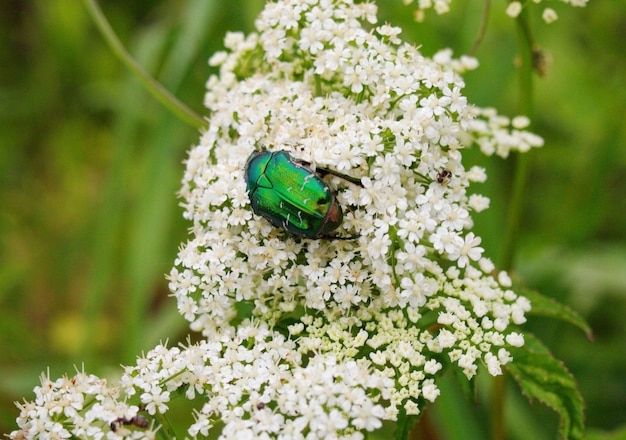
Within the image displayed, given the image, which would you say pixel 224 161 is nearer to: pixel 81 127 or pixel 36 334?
pixel 36 334

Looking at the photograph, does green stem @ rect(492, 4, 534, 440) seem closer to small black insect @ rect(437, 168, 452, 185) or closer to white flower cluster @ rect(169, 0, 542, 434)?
white flower cluster @ rect(169, 0, 542, 434)

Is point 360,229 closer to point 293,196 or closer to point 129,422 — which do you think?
point 293,196

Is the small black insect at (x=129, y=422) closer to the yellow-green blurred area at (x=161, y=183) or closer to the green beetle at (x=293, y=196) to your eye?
the green beetle at (x=293, y=196)

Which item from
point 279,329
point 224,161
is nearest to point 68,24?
point 224,161

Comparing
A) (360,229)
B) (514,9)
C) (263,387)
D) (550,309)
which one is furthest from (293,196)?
(514,9)

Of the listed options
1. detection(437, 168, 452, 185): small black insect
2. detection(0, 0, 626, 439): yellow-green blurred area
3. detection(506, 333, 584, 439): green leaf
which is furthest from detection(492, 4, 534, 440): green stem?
detection(437, 168, 452, 185): small black insect

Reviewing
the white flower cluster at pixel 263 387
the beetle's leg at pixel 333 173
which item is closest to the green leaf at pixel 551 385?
the white flower cluster at pixel 263 387
